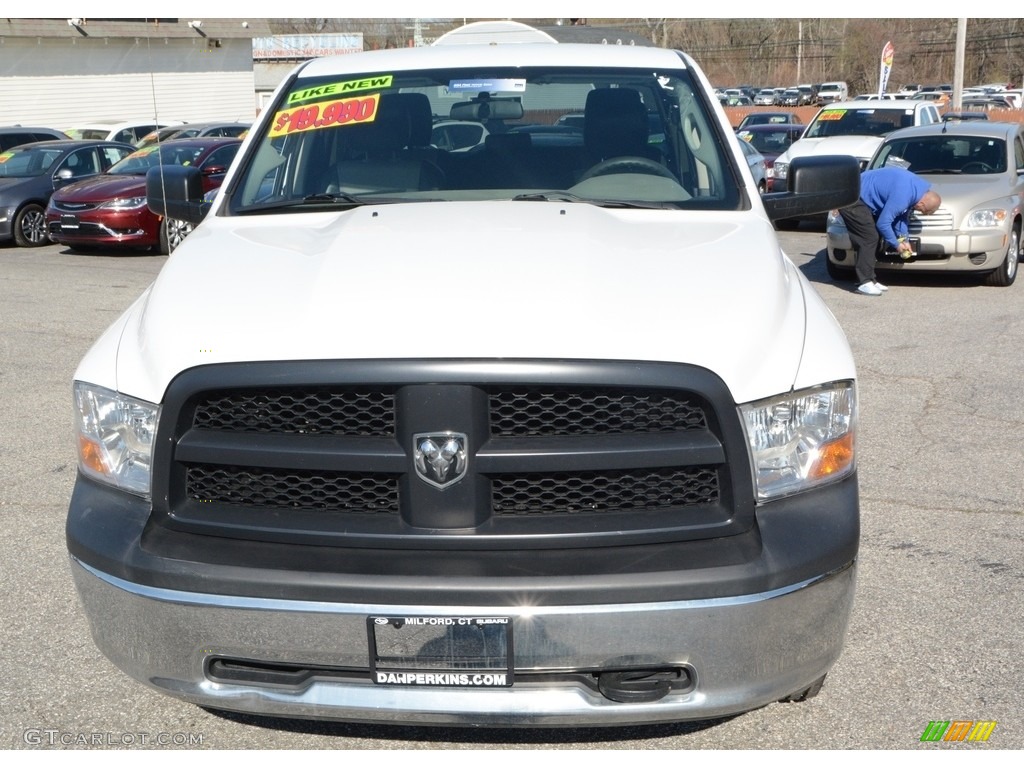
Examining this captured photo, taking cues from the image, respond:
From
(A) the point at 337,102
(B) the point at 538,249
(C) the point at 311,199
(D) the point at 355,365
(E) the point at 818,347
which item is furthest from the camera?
(A) the point at 337,102

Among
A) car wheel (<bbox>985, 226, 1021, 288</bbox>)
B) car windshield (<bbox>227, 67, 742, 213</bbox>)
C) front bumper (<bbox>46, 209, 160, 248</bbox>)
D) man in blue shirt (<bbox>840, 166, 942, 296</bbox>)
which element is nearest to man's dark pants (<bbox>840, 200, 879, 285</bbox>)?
man in blue shirt (<bbox>840, 166, 942, 296</bbox>)

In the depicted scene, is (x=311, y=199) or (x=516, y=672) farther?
(x=311, y=199)

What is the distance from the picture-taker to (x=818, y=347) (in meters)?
2.96

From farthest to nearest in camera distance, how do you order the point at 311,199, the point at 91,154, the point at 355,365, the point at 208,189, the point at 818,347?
the point at 91,154, the point at 208,189, the point at 311,199, the point at 818,347, the point at 355,365

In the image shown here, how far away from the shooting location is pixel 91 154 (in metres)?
17.9

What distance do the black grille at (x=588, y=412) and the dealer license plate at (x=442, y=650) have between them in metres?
0.45

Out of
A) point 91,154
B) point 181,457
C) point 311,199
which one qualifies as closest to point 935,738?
point 181,457

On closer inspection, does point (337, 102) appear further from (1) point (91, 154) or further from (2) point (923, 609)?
(1) point (91, 154)

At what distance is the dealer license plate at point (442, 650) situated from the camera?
103 inches

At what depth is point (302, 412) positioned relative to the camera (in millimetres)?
2762

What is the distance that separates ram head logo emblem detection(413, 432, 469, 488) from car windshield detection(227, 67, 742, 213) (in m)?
1.57

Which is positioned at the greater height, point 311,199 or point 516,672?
point 311,199

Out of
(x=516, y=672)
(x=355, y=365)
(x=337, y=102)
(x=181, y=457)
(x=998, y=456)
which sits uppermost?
(x=337, y=102)

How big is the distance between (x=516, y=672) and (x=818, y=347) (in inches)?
44.3
